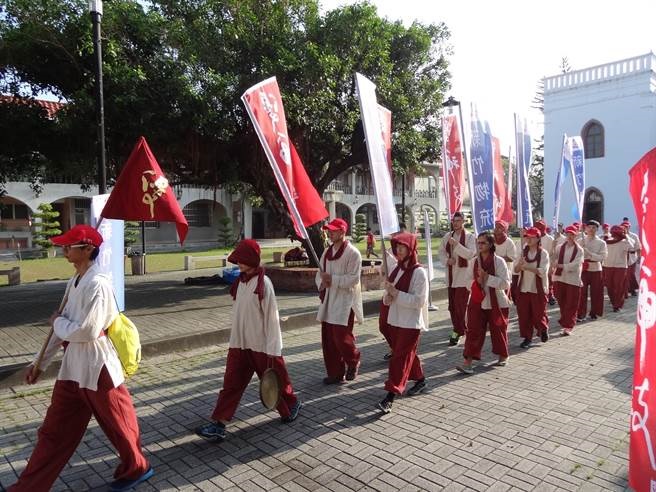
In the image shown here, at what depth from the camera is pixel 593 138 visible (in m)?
22.2

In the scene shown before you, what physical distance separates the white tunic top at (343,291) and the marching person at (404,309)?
742mm

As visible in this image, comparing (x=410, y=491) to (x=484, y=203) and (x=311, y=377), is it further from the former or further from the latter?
(x=484, y=203)

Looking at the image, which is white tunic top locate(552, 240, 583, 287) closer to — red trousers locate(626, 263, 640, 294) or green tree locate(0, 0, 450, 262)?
red trousers locate(626, 263, 640, 294)

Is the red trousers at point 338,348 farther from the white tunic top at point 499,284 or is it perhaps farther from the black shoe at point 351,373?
the white tunic top at point 499,284

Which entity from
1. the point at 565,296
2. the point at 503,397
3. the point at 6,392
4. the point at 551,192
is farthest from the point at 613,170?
the point at 6,392

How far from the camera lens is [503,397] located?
205 inches

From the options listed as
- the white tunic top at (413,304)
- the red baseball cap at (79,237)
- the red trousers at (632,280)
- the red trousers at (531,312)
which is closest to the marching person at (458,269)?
the red trousers at (531,312)

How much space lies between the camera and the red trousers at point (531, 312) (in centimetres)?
742

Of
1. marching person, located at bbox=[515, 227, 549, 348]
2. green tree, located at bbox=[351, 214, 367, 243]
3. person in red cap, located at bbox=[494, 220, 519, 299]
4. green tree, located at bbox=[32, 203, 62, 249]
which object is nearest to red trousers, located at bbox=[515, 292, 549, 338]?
marching person, located at bbox=[515, 227, 549, 348]

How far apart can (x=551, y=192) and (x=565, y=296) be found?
15.8 metres

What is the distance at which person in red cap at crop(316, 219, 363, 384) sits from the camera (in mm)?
5555

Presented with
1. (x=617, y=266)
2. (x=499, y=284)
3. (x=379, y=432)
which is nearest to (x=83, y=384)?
(x=379, y=432)

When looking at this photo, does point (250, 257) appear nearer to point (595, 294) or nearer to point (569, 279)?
point (569, 279)

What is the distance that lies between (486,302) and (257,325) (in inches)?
125
